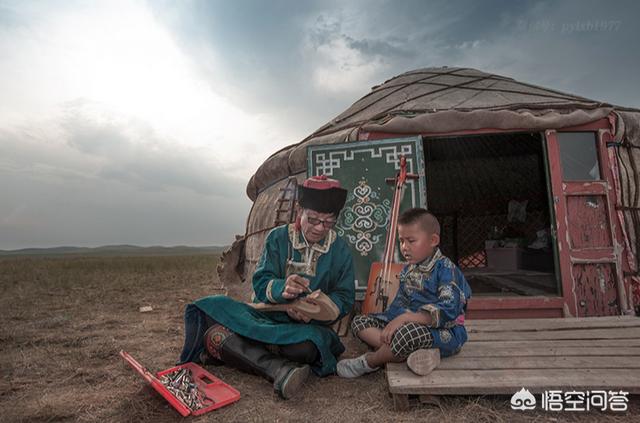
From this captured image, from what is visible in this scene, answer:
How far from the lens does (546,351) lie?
2125mm

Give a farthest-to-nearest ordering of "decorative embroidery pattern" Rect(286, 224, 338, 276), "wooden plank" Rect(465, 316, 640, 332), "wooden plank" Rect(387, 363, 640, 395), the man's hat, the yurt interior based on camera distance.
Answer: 1. the yurt interior
2. "wooden plank" Rect(465, 316, 640, 332)
3. "decorative embroidery pattern" Rect(286, 224, 338, 276)
4. the man's hat
5. "wooden plank" Rect(387, 363, 640, 395)

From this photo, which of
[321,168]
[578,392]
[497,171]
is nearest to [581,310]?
[578,392]

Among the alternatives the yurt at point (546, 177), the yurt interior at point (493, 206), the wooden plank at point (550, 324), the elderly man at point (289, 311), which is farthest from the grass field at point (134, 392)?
Result: the yurt interior at point (493, 206)

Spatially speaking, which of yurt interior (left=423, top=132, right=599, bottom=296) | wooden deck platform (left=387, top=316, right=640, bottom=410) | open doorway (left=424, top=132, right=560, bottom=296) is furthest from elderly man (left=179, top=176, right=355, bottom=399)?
open doorway (left=424, top=132, right=560, bottom=296)

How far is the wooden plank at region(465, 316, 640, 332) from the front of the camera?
102 inches

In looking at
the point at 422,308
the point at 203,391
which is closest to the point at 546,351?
the point at 422,308

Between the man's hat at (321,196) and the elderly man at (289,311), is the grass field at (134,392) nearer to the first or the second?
the elderly man at (289,311)

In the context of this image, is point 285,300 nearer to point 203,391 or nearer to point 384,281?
point 203,391

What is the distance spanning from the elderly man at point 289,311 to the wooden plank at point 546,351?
764 millimetres

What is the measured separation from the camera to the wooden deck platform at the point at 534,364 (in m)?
1.68

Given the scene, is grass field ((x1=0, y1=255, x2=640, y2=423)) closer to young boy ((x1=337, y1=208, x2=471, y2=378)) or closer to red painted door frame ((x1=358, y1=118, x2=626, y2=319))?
young boy ((x1=337, y1=208, x2=471, y2=378))

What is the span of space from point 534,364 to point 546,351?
0.29 metres

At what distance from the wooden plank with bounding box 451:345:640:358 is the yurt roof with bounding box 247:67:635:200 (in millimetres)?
2080

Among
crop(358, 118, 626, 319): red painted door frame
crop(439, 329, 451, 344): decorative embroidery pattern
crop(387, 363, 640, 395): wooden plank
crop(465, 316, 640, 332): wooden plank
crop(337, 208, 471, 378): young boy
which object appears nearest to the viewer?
crop(387, 363, 640, 395): wooden plank
